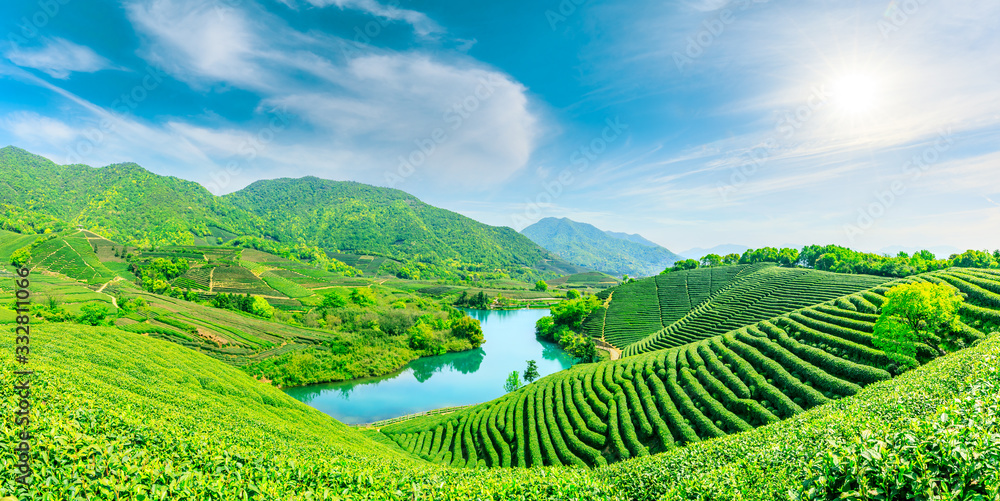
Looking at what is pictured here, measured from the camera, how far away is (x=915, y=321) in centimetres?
1947

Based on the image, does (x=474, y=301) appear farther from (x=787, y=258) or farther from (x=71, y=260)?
(x=71, y=260)

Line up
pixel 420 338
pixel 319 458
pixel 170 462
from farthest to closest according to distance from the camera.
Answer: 1. pixel 420 338
2. pixel 319 458
3. pixel 170 462

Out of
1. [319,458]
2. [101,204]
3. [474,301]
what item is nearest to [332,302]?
[474,301]

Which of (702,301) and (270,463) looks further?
(702,301)

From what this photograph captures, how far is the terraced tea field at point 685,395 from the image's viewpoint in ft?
62.9

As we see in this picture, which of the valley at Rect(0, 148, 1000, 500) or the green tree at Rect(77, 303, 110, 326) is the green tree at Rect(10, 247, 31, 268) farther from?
the green tree at Rect(77, 303, 110, 326)

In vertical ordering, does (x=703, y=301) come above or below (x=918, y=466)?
above

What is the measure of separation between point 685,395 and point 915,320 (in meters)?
13.0

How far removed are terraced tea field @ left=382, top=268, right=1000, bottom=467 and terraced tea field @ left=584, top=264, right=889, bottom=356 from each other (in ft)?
48.6

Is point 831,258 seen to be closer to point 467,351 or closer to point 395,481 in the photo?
point 467,351

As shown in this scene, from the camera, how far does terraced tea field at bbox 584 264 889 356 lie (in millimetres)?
44812

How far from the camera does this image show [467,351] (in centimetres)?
6369

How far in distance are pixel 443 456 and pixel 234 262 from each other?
313 feet

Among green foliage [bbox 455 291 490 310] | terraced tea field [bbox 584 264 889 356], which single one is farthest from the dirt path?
terraced tea field [bbox 584 264 889 356]
